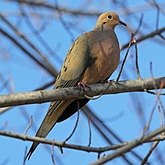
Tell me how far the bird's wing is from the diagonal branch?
1.49 ft

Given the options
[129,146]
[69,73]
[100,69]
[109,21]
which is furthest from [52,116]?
[129,146]

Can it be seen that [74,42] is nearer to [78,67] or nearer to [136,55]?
[78,67]

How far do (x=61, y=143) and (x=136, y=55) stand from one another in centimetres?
75

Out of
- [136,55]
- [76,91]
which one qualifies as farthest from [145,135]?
[76,91]

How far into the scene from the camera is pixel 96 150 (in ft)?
10.7

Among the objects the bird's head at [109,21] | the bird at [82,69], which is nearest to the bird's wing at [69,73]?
the bird at [82,69]

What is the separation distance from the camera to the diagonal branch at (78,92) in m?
3.63

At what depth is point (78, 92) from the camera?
3.93m

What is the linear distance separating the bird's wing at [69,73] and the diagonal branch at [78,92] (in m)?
0.45

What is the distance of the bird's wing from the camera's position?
4.36m

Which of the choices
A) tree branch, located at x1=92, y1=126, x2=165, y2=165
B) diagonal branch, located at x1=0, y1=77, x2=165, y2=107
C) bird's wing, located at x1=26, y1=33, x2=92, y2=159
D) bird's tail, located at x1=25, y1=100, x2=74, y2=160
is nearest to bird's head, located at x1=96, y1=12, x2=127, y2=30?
bird's wing, located at x1=26, y1=33, x2=92, y2=159

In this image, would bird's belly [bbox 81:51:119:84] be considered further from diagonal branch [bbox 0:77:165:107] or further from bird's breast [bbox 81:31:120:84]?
diagonal branch [bbox 0:77:165:107]

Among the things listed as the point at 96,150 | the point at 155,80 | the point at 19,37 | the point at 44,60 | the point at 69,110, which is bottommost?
the point at 96,150

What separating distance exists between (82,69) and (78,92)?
1.85 feet
